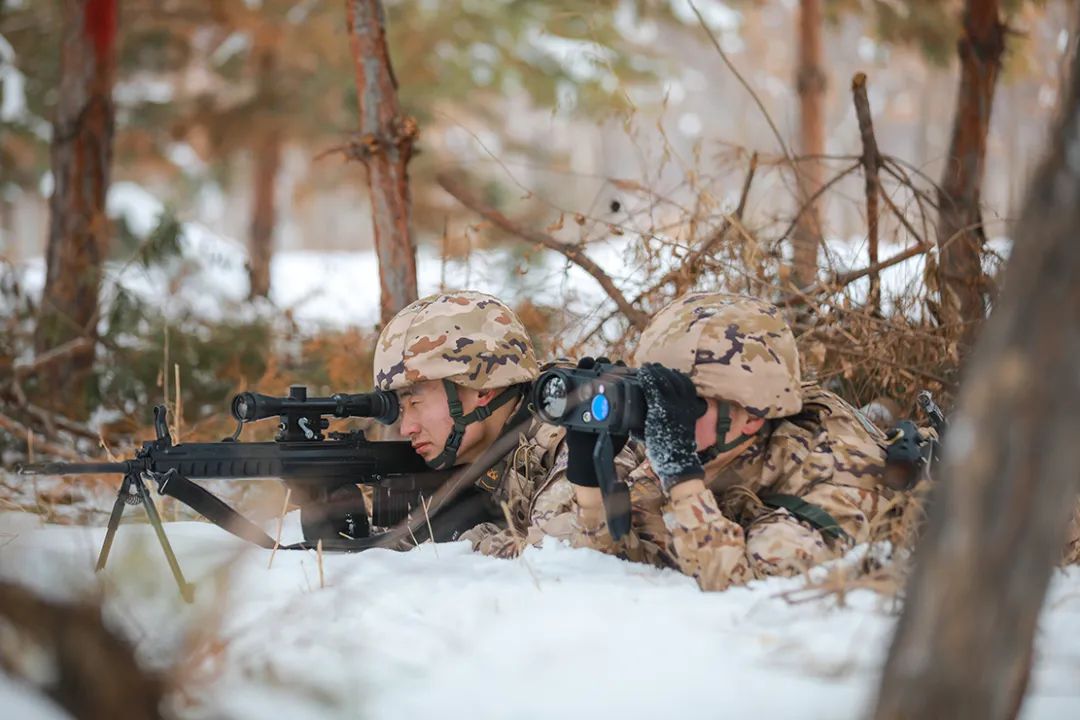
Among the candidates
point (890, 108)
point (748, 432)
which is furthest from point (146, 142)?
point (890, 108)

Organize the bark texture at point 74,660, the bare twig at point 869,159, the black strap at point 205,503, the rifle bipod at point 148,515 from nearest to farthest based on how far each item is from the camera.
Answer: the bark texture at point 74,660 < the rifle bipod at point 148,515 < the black strap at point 205,503 < the bare twig at point 869,159

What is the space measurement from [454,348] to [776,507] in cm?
118

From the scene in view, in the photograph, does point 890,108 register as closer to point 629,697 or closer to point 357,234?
point 357,234

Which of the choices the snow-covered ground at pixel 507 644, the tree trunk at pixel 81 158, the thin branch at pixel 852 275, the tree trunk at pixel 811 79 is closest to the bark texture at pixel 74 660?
the snow-covered ground at pixel 507 644

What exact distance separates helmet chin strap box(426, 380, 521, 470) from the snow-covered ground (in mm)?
932

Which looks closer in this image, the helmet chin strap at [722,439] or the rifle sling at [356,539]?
the helmet chin strap at [722,439]

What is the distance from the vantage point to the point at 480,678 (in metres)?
1.99

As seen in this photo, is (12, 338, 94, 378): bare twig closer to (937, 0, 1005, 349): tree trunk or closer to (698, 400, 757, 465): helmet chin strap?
(698, 400, 757, 465): helmet chin strap

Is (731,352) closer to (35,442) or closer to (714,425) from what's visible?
(714,425)

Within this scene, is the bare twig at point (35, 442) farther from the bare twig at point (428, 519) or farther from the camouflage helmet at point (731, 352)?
the camouflage helmet at point (731, 352)

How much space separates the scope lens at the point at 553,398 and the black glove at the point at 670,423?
0.19m

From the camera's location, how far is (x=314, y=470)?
130 inches

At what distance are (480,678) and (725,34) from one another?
85.6 ft

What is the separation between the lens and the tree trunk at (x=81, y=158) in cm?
637
